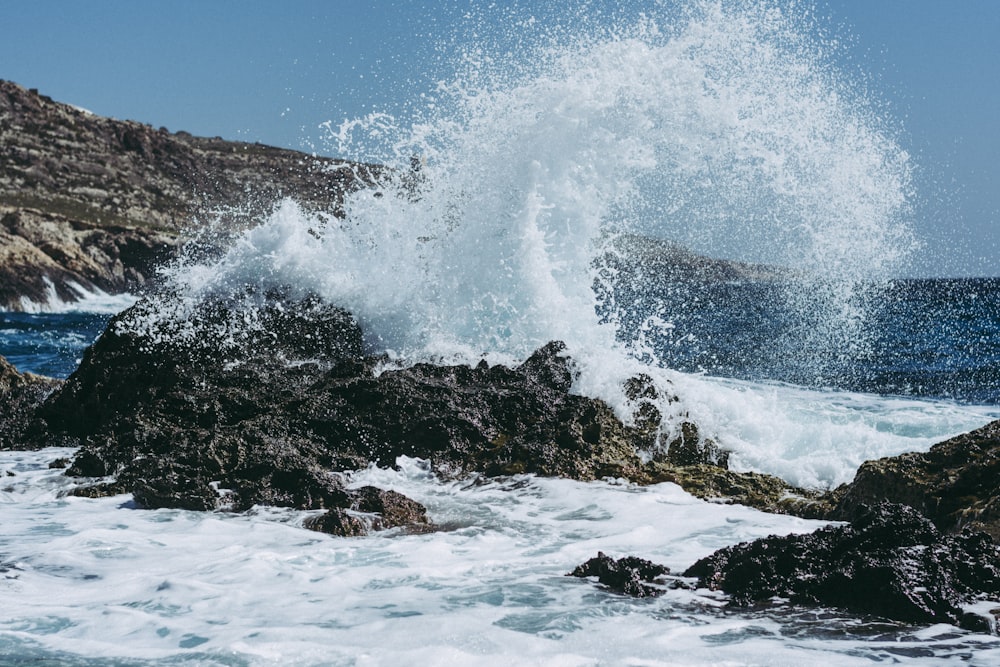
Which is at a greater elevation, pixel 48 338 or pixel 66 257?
pixel 66 257

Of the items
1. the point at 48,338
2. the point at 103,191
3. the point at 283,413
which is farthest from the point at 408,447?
the point at 103,191

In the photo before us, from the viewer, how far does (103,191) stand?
244 ft

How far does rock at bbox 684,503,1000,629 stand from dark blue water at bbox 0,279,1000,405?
13.7 metres

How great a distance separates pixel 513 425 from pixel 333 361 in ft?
9.22

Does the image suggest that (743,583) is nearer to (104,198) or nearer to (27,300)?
(27,300)

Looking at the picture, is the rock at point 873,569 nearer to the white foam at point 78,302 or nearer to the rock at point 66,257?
the white foam at point 78,302

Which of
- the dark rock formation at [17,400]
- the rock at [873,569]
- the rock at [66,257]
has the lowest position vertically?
the rock at [873,569]

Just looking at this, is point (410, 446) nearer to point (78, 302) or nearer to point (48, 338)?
point (48, 338)

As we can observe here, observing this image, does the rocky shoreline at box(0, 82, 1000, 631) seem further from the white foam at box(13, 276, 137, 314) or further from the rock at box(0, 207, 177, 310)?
the rock at box(0, 207, 177, 310)

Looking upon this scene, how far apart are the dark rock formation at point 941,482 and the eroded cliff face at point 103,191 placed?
35.5 metres

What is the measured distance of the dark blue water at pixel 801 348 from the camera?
64.3ft

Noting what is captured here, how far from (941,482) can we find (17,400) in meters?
9.49

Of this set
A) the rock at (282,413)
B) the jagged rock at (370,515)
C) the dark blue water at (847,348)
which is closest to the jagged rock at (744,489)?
the rock at (282,413)

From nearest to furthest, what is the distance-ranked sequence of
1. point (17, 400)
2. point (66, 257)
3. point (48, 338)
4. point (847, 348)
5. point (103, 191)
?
1. point (17, 400)
2. point (48, 338)
3. point (847, 348)
4. point (66, 257)
5. point (103, 191)
